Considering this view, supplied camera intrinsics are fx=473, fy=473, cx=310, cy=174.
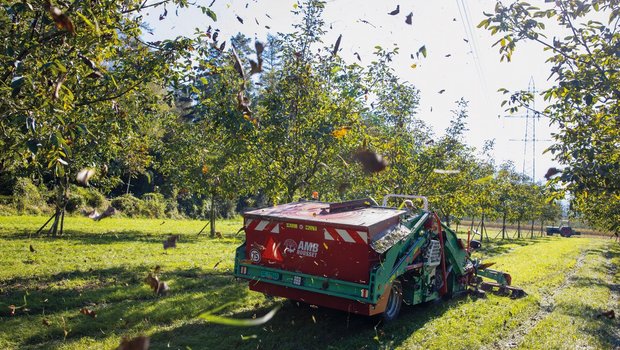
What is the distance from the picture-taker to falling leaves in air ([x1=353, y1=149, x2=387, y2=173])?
13.7 metres

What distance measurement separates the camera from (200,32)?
8.66 metres

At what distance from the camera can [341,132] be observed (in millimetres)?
11492

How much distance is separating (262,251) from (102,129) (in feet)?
14.5

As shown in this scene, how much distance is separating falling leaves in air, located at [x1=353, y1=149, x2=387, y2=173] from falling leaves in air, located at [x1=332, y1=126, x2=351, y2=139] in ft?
6.00

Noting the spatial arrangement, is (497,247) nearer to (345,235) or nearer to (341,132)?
(341,132)

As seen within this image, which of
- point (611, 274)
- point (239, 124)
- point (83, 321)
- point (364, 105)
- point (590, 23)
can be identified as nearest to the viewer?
point (83, 321)

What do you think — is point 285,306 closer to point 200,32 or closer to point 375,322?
point 375,322

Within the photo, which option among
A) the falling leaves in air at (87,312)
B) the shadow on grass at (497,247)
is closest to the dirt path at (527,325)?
the falling leaves in air at (87,312)

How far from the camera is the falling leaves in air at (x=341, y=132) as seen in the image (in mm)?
11492

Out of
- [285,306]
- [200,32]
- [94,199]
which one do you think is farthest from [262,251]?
[94,199]

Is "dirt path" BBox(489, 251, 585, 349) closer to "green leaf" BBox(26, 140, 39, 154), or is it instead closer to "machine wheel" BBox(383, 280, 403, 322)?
"machine wheel" BBox(383, 280, 403, 322)

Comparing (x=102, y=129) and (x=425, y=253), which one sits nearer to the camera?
(x=425, y=253)

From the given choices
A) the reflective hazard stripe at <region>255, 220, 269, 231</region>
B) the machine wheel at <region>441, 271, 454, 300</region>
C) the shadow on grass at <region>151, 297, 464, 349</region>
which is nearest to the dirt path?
the shadow on grass at <region>151, 297, 464, 349</region>

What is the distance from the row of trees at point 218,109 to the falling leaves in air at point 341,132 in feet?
0.11
